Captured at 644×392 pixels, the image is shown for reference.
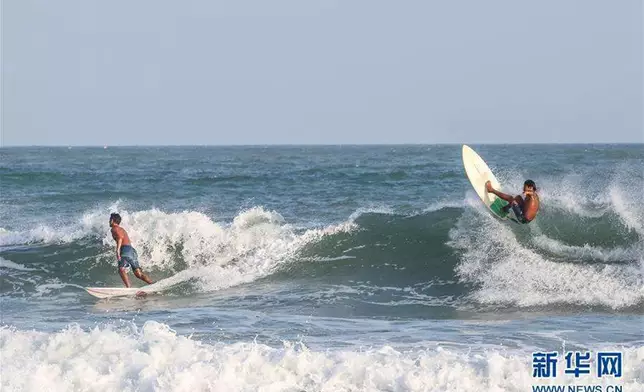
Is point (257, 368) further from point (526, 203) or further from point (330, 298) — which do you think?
point (526, 203)

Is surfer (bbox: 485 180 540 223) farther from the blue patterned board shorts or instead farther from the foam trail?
the blue patterned board shorts

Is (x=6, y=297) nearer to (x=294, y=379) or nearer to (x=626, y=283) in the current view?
(x=294, y=379)

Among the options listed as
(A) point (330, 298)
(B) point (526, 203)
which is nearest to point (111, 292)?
(A) point (330, 298)

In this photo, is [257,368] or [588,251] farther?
[588,251]

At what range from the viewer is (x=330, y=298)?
491 inches

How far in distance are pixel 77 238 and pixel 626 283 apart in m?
10.1

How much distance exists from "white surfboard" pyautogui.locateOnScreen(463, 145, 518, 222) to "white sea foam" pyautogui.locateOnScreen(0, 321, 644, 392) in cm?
520

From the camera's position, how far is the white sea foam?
752 centimetres

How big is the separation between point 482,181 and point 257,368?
6.95 metres
